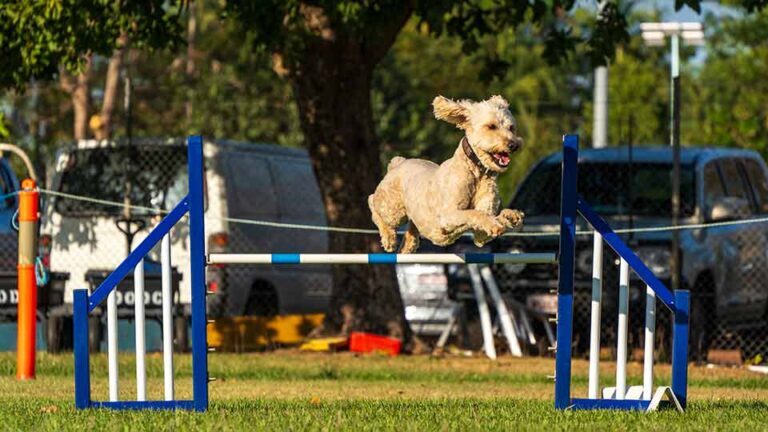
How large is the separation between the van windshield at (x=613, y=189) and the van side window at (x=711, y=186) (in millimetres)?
148

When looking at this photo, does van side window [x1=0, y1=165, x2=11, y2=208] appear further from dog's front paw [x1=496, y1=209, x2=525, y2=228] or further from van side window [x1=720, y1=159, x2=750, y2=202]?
dog's front paw [x1=496, y1=209, x2=525, y2=228]

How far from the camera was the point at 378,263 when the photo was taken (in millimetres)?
8953

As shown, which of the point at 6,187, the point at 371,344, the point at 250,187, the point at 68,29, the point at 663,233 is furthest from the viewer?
the point at 250,187

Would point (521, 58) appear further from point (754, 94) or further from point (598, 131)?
point (598, 131)

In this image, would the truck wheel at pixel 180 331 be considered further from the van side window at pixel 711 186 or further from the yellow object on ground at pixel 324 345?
the van side window at pixel 711 186

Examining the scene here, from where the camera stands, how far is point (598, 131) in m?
Answer: 23.8

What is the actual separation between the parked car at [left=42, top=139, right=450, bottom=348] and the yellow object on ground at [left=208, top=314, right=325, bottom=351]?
37 cm

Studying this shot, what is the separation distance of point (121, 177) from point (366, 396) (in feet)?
20.8

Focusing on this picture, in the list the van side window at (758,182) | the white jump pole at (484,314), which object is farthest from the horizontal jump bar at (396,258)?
the van side window at (758,182)

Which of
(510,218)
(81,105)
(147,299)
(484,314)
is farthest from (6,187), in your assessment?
(81,105)

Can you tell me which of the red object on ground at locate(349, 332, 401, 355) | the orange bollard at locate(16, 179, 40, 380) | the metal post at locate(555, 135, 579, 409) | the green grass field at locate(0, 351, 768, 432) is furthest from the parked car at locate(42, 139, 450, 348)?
the metal post at locate(555, 135, 579, 409)

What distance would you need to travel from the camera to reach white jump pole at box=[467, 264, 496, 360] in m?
16.5

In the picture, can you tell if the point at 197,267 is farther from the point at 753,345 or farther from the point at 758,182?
the point at 753,345

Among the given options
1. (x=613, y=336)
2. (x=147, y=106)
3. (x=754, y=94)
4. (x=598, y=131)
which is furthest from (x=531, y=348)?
(x=147, y=106)
